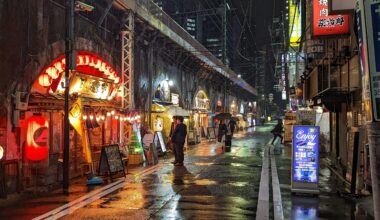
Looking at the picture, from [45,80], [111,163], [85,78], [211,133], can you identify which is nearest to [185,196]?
[111,163]

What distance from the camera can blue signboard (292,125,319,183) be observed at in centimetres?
1071

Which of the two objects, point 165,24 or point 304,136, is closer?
point 304,136

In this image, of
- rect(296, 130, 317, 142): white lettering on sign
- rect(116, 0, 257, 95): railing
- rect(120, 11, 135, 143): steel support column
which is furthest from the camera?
rect(116, 0, 257, 95): railing

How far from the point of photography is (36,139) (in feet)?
36.6

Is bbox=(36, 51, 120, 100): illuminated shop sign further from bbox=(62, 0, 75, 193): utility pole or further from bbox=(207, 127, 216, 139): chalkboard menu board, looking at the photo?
bbox=(207, 127, 216, 139): chalkboard menu board

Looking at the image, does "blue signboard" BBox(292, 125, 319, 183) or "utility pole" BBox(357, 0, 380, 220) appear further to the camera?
"blue signboard" BBox(292, 125, 319, 183)

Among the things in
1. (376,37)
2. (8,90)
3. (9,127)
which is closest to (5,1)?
(8,90)

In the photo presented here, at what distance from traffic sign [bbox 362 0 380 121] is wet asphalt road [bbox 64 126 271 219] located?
5776mm

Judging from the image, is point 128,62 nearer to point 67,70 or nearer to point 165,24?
point 165,24

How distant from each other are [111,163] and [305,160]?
6204 millimetres

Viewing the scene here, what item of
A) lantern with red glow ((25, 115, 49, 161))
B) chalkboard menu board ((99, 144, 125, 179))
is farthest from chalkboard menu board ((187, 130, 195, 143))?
lantern with red glow ((25, 115, 49, 161))

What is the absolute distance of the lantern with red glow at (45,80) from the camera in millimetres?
12093

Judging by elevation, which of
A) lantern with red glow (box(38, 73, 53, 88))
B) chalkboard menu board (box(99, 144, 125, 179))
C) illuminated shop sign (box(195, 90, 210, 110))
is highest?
illuminated shop sign (box(195, 90, 210, 110))

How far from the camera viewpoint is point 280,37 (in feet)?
164
